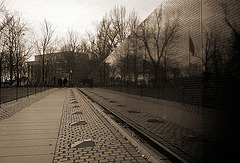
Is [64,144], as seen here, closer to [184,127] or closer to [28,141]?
[28,141]

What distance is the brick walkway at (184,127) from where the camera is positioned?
2.60 meters

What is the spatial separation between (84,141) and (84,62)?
4293cm

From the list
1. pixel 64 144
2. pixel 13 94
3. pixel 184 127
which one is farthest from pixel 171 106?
pixel 13 94

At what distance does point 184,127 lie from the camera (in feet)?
11.7

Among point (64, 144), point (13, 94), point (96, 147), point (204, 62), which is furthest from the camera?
point (13, 94)

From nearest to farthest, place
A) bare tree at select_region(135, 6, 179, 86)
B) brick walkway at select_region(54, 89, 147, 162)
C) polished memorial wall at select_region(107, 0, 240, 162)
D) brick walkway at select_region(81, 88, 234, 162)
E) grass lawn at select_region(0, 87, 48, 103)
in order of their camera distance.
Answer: polished memorial wall at select_region(107, 0, 240, 162)
brick walkway at select_region(81, 88, 234, 162)
brick walkway at select_region(54, 89, 147, 162)
bare tree at select_region(135, 6, 179, 86)
grass lawn at select_region(0, 87, 48, 103)

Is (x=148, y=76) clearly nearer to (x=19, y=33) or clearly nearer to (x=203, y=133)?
(x=203, y=133)

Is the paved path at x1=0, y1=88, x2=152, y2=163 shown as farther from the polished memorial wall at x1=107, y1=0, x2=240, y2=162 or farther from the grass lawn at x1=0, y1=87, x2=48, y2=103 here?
the grass lawn at x1=0, y1=87, x2=48, y2=103

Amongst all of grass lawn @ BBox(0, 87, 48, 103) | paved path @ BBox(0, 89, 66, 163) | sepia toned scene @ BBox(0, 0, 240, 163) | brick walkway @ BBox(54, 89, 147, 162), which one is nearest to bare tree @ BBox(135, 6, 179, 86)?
sepia toned scene @ BBox(0, 0, 240, 163)

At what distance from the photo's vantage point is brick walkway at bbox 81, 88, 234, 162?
2.60m

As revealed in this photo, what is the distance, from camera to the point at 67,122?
6.69 metres

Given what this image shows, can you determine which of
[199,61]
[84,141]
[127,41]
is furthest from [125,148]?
→ [127,41]

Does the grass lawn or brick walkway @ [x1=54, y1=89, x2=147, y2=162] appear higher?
the grass lawn

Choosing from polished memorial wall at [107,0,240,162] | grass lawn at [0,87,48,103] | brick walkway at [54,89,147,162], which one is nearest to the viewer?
polished memorial wall at [107,0,240,162]
